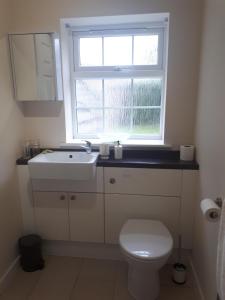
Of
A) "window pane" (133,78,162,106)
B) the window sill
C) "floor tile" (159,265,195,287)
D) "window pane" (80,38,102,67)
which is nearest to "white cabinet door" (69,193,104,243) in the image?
the window sill

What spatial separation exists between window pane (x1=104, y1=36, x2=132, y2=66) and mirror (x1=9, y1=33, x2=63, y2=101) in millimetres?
444

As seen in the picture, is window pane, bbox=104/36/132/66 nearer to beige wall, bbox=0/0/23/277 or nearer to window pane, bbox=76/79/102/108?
window pane, bbox=76/79/102/108

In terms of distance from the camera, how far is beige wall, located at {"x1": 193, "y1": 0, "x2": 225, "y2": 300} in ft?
4.29

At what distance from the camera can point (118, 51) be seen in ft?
6.98

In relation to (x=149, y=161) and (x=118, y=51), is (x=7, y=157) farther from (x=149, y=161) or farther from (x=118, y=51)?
(x=118, y=51)

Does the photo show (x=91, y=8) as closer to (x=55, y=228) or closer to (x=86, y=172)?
(x=86, y=172)

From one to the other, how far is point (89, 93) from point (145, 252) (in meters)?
1.43

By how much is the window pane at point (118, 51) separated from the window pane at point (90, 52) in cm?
6

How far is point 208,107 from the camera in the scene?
1.56m

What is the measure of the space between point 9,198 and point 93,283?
91 cm

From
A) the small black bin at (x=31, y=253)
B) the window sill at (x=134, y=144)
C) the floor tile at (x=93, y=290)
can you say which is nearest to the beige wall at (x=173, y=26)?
the window sill at (x=134, y=144)

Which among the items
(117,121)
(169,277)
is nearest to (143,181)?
(117,121)

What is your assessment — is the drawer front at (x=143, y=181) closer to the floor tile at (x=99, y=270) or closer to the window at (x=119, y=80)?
the window at (x=119, y=80)

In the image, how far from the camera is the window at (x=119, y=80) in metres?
2.08
